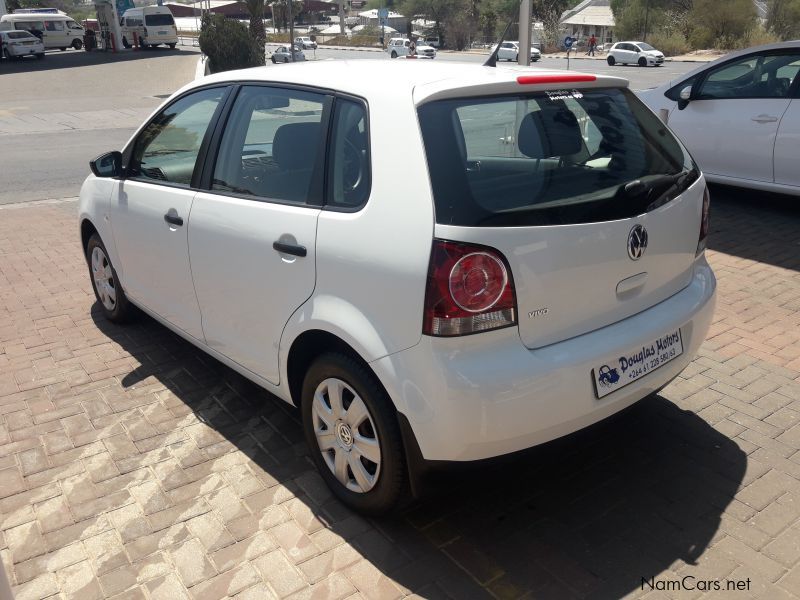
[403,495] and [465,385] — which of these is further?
[403,495]

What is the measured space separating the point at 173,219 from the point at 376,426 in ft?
5.71

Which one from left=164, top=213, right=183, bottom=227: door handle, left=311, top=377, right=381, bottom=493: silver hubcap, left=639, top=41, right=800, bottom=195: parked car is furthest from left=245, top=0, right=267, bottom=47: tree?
left=311, top=377, right=381, bottom=493: silver hubcap

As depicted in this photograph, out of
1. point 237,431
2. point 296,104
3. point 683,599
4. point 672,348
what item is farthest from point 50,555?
point 672,348

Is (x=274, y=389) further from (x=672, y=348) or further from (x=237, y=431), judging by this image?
(x=672, y=348)

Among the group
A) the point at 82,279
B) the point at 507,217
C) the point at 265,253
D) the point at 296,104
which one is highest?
the point at 296,104

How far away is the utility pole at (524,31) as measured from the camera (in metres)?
6.52

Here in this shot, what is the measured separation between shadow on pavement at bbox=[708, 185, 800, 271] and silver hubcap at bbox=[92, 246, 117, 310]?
16.2 ft

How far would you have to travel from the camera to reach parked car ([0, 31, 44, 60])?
40.1 m

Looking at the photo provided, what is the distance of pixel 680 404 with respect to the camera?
13.0ft

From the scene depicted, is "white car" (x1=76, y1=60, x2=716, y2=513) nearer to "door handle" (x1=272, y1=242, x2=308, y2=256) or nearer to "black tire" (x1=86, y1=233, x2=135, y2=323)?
"door handle" (x1=272, y1=242, x2=308, y2=256)

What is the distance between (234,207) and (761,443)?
8.95 feet

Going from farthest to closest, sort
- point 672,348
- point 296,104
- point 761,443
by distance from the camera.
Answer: point 761,443 → point 296,104 → point 672,348

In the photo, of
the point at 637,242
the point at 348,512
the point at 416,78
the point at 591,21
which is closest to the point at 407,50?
the point at 591,21

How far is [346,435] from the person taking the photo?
3035 mm
